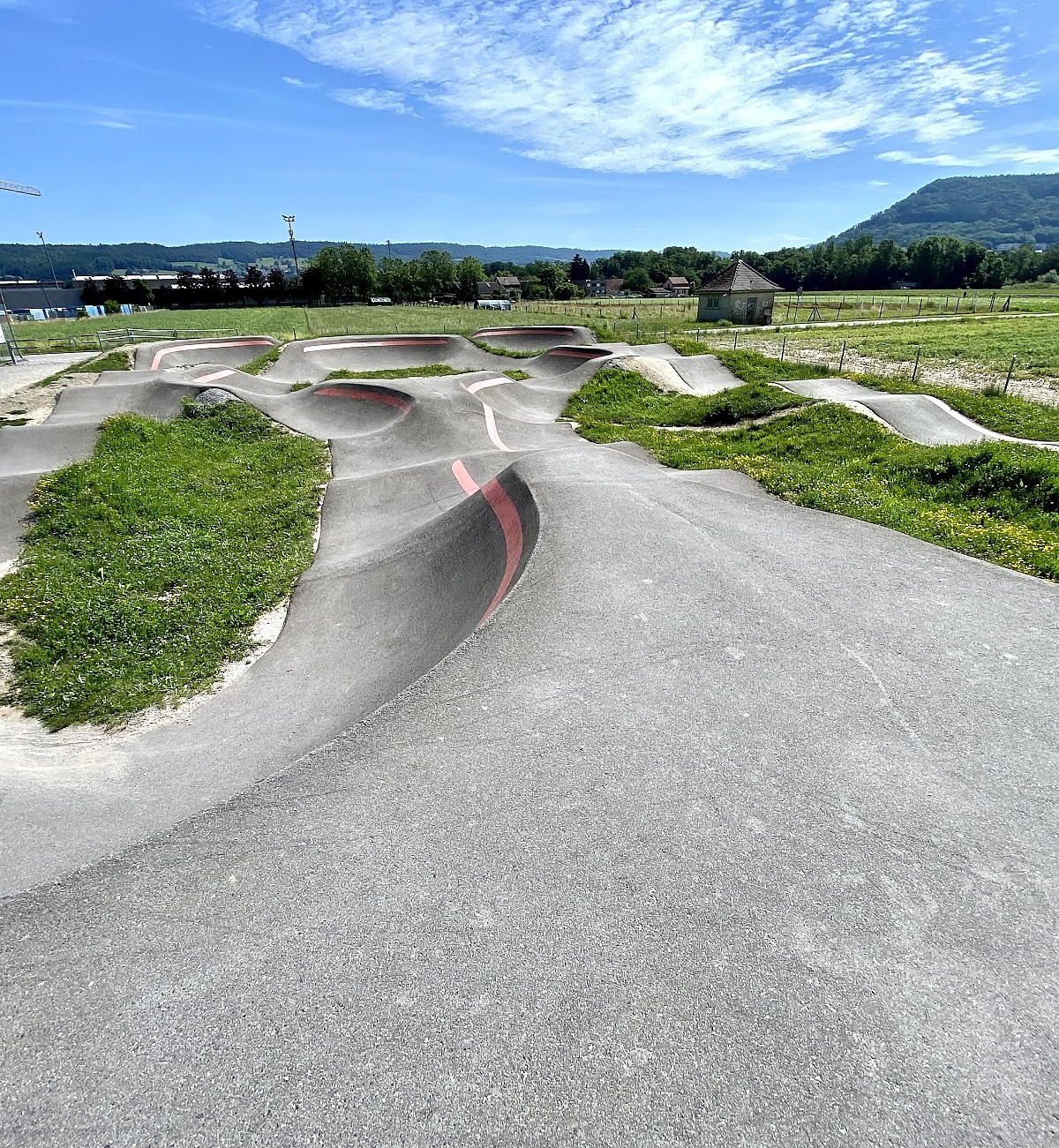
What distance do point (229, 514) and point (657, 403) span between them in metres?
14.8

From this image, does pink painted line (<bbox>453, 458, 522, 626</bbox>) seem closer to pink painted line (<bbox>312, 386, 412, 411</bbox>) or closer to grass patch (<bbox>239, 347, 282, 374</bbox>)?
pink painted line (<bbox>312, 386, 412, 411</bbox>)

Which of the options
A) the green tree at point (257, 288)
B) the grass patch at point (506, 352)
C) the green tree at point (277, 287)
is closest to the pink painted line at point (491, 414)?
the grass patch at point (506, 352)

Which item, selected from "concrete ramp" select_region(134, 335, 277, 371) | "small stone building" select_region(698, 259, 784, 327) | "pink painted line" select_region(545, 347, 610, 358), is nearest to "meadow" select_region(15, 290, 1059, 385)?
"small stone building" select_region(698, 259, 784, 327)

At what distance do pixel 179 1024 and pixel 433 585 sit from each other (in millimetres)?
6404

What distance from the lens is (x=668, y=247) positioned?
192 meters

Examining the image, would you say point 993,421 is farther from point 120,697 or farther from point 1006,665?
point 120,697

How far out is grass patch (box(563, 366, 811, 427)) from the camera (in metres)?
17.4

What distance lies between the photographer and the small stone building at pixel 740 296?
4984cm

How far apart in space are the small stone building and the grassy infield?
36675 millimetres

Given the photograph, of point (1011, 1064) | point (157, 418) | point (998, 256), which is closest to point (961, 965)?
point (1011, 1064)

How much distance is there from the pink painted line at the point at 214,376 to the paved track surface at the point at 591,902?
21151mm

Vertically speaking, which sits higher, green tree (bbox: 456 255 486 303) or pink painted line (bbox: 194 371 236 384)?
green tree (bbox: 456 255 486 303)

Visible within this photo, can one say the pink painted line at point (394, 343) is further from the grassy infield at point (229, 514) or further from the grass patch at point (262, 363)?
the grassy infield at point (229, 514)

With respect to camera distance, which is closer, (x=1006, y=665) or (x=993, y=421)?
(x=1006, y=665)
